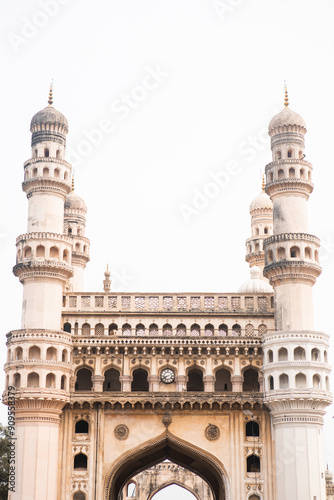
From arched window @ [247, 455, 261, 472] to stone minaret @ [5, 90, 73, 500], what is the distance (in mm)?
9959

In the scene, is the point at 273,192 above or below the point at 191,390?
above

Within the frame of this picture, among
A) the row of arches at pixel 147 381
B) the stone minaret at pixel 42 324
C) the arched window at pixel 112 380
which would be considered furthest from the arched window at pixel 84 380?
the stone minaret at pixel 42 324

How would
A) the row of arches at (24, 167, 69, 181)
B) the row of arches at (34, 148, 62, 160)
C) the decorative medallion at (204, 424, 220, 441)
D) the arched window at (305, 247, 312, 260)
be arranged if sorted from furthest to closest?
1. the row of arches at (34, 148, 62, 160)
2. the row of arches at (24, 167, 69, 181)
3. the arched window at (305, 247, 312, 260)
4. the decorative medallion at (204, 424, 220, 441)

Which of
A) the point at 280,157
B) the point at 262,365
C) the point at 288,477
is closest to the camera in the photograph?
the point at 288,477

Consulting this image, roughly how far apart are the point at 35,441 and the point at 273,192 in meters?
18.7

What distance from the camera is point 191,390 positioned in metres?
43.2

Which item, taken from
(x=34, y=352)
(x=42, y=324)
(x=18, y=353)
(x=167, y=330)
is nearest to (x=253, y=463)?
(x=167, y=330)

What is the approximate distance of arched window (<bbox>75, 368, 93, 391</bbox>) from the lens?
42719 millimetres

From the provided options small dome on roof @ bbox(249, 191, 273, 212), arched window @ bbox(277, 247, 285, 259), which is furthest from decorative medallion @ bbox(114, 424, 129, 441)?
small dome on roof @ bbox(249, 191, 273, 212)

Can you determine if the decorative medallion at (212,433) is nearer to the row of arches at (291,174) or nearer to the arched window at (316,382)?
the arched window at (316,382)

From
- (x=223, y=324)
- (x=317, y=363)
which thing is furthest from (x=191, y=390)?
(x=317, y=363)

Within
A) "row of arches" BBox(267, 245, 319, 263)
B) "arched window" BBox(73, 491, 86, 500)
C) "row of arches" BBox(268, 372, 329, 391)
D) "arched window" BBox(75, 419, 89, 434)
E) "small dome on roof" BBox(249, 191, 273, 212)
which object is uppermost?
"small dome on roof" BBox(249, 191, 273, 212)

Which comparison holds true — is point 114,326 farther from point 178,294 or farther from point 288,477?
point 288,477

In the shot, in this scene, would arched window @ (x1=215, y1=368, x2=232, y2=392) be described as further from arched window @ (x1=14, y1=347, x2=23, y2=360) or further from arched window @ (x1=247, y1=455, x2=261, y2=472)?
arched window @ (x1=14, y1=347, x2=23, y2=360)
